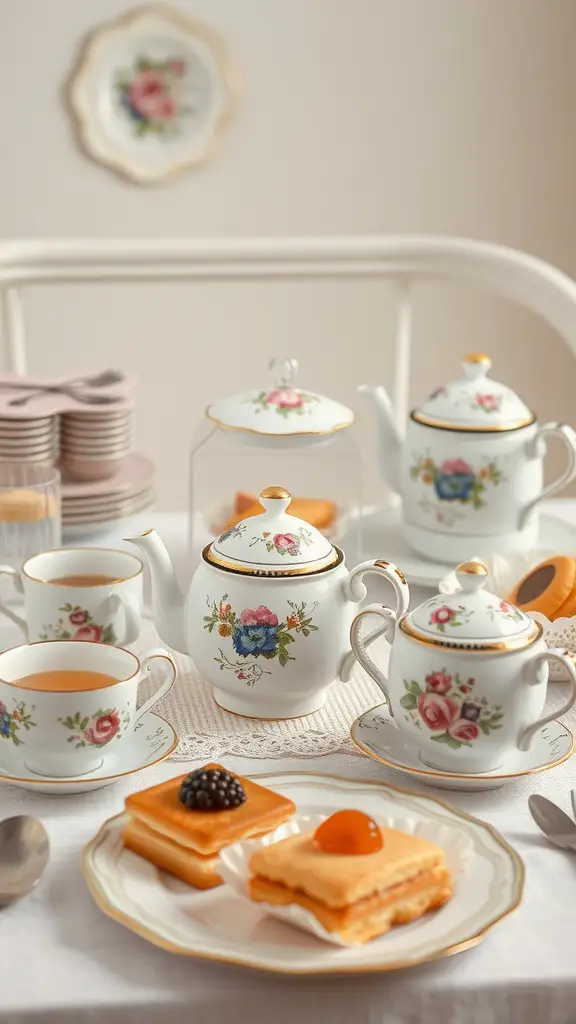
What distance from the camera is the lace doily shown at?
0.94 metres

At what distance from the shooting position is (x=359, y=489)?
1400 mm

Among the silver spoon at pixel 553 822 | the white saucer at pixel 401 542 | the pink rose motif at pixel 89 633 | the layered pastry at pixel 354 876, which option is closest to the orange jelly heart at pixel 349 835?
the layered pastry at pixel 354 876

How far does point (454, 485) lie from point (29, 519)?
0.43 meters

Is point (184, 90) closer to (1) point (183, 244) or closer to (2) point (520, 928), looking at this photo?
(1) point (183, 244)

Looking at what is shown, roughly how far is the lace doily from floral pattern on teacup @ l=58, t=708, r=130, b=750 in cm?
8

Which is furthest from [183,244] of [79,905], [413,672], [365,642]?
[79,905]

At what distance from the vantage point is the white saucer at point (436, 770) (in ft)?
2.83

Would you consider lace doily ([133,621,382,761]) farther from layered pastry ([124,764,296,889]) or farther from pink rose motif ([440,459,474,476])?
pink rose motif ([440,459,474,476])

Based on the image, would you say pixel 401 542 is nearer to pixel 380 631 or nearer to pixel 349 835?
pixel 380 631

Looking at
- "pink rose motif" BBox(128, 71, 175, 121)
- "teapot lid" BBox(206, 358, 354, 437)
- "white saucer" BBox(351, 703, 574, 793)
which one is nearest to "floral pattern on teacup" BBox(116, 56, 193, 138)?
"pink rose motif" BBox(128, 71, 175, 121)

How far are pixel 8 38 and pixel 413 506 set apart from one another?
229cm

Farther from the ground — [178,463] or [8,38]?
[8,38]

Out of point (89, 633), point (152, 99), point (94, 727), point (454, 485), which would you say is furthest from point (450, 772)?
point (152, 99)

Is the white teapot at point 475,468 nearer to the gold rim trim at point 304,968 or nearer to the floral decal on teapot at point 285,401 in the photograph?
the floral decal on teapot at point 285,401
